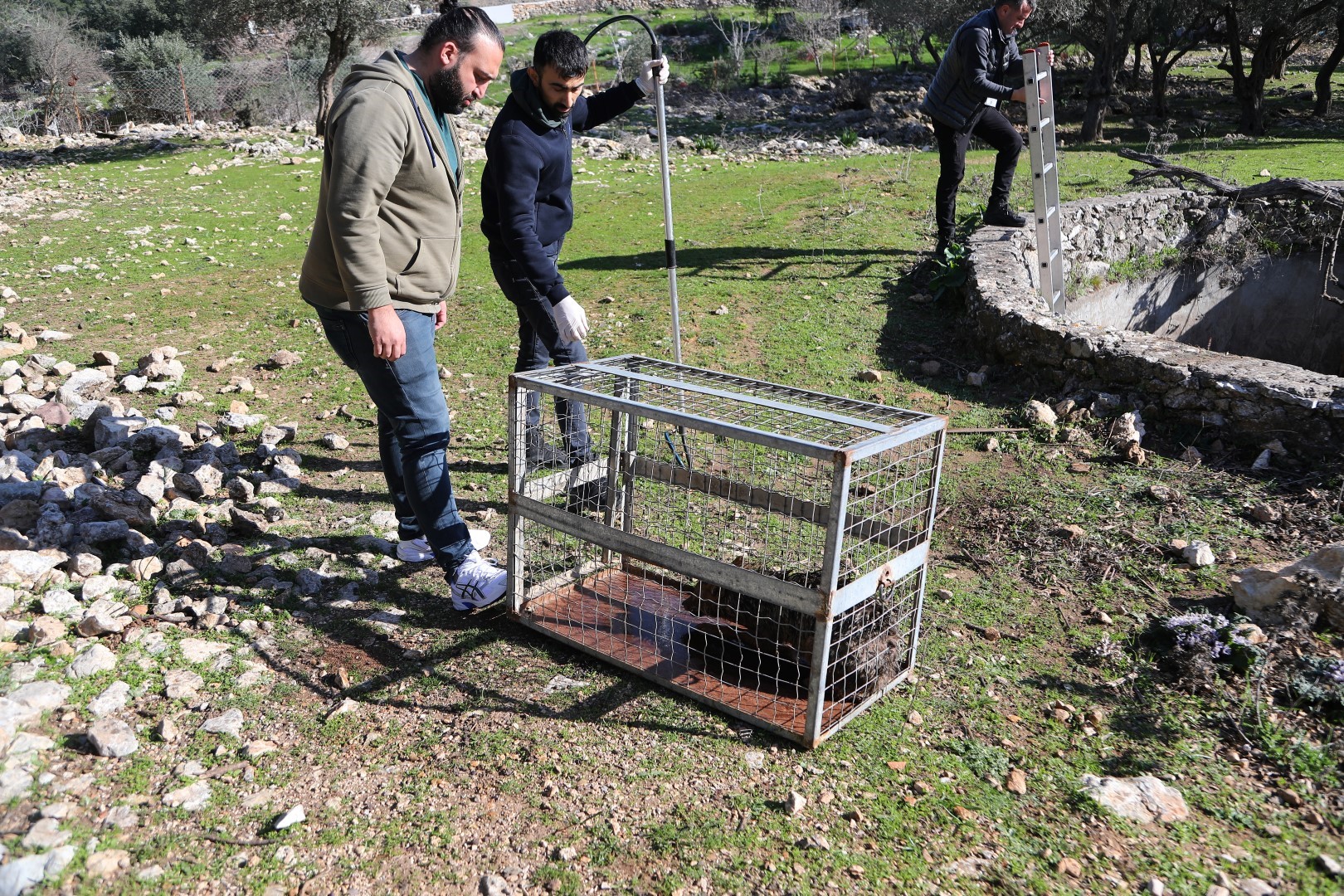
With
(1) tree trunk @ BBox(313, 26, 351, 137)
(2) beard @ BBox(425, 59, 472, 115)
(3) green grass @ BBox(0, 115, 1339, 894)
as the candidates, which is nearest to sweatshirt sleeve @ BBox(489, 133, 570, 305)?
(2) beard @ BBox(425, 59, 472, 115)

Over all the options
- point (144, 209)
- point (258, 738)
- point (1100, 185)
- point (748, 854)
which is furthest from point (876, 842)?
point (144, 209)

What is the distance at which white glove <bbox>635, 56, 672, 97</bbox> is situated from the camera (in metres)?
4.42

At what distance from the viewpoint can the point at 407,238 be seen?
10.6 feet

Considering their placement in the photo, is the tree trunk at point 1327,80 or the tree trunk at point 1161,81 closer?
the tree trunk at point 1327,80

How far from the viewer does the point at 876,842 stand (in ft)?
8.32

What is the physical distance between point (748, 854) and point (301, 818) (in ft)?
3.90

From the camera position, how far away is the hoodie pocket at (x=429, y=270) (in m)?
3.26

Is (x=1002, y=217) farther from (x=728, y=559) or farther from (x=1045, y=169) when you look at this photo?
(x=728, y=559)

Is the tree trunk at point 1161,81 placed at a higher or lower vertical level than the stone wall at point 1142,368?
higher

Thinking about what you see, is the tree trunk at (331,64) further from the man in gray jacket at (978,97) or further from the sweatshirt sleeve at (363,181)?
the sweatshirt sleeve at (363,181)

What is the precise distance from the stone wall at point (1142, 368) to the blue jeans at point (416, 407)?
3964 mm

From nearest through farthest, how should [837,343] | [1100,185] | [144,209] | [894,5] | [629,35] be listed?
[837,343]
[1100,185]
[144,209]
[894,5]
[629,35]

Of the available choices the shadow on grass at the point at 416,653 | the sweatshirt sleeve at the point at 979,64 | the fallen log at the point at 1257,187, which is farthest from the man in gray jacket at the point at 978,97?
the shadow on grass at the point at 416,653

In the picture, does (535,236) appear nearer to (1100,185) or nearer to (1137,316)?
(1137,316)
